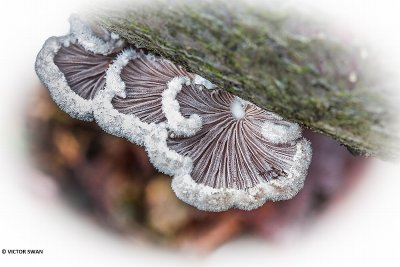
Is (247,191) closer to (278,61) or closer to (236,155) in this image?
(236,155)

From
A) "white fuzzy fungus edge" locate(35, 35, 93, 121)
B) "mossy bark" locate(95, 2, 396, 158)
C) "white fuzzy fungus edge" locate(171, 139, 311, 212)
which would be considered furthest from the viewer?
"white fuzzy fungus edge" locate(35, 35, 93, 121)

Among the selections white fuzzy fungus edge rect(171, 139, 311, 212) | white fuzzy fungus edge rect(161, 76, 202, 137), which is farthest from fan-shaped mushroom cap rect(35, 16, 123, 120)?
white fuzzy fungus edge rect(171, 139, 311, 212)

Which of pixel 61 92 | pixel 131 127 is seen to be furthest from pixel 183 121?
pixel 61 92

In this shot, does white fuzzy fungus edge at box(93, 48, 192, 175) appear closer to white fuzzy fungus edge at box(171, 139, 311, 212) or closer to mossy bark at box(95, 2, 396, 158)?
white fuzzy fungus edge at box(171, 139, 311, 212)

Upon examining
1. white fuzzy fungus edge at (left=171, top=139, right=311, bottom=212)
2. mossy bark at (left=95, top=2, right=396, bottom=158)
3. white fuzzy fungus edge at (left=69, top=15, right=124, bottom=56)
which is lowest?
white fuzzy fungus edge at (left=171, top=139, right=311, bottom=212)

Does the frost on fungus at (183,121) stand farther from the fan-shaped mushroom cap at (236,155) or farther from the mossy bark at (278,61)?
the mossy bark at (278,61)

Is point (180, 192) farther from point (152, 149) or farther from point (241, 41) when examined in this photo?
point (241, 41)

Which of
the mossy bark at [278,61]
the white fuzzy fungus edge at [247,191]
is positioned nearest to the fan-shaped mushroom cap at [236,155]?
the white fuzzy fungus edge at [247,191]
